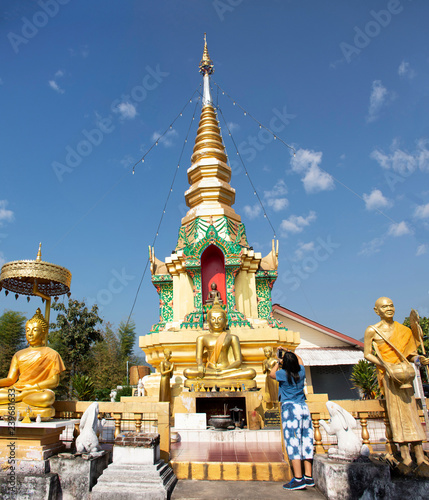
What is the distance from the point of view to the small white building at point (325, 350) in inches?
759

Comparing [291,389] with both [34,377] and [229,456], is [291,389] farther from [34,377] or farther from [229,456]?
[34,377]

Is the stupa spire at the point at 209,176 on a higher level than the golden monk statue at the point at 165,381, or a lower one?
higher

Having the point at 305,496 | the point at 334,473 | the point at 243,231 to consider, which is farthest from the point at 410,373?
the point at 243,231

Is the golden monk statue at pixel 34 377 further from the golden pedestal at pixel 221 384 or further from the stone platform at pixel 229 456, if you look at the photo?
the golden pedestal at pixel 221 384

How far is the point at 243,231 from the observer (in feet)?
52.0

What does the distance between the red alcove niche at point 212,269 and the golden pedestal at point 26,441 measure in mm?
9530

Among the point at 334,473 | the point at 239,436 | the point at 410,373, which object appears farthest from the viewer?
the point at 239,436

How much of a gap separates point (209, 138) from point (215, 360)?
11698mm

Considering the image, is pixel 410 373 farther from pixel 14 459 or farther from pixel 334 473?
pixel 14 459

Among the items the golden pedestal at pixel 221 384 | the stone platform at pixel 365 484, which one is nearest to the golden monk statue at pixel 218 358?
the golden pedestal at pixel 221 384

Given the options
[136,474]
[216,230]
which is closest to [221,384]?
[136,474]

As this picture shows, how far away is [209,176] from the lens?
56.6 ft

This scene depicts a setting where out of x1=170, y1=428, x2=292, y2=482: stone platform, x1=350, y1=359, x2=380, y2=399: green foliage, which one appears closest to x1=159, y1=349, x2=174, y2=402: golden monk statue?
x1=170, y1=428, x2=292, y2=482: stone platform

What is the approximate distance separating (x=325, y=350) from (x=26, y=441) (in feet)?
55.8
